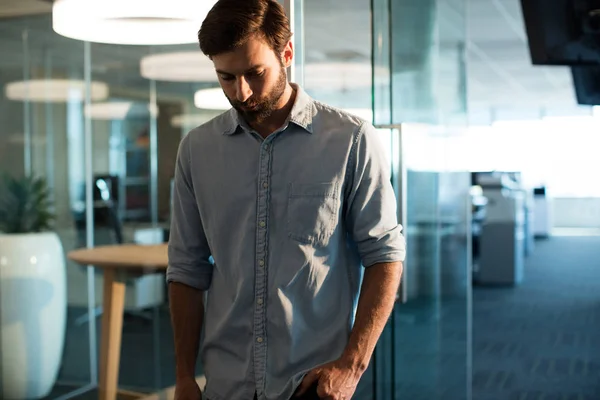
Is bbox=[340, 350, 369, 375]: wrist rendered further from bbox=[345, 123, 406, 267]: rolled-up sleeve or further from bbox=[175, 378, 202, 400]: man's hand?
bbox=[175, 378, 202, 400]: man's hand

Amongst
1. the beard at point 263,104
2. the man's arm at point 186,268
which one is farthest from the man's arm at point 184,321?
the beard at point 263,104

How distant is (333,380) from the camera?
4.39 ft

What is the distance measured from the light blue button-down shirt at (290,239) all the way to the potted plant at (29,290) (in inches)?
31.9

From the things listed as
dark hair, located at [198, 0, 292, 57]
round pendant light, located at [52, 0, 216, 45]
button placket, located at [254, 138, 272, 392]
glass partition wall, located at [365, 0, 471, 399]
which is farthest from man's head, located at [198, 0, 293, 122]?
glass partition wall, located at [365, 0, 471, 399]

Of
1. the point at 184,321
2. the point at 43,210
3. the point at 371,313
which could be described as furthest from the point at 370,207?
the point at 43,210

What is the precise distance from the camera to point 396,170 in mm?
2826

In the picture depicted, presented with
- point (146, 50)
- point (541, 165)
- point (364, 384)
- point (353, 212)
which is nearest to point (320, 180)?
point (353, 212)

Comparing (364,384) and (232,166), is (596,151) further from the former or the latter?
(232,166)

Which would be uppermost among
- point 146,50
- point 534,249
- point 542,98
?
point 542,98

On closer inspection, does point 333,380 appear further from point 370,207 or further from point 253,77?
point 253,77

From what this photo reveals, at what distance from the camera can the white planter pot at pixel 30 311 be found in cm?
208

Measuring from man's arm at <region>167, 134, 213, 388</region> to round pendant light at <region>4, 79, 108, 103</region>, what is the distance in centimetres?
73

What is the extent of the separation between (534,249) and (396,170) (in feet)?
38.3

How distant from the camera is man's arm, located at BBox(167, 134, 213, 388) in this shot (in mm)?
1500
